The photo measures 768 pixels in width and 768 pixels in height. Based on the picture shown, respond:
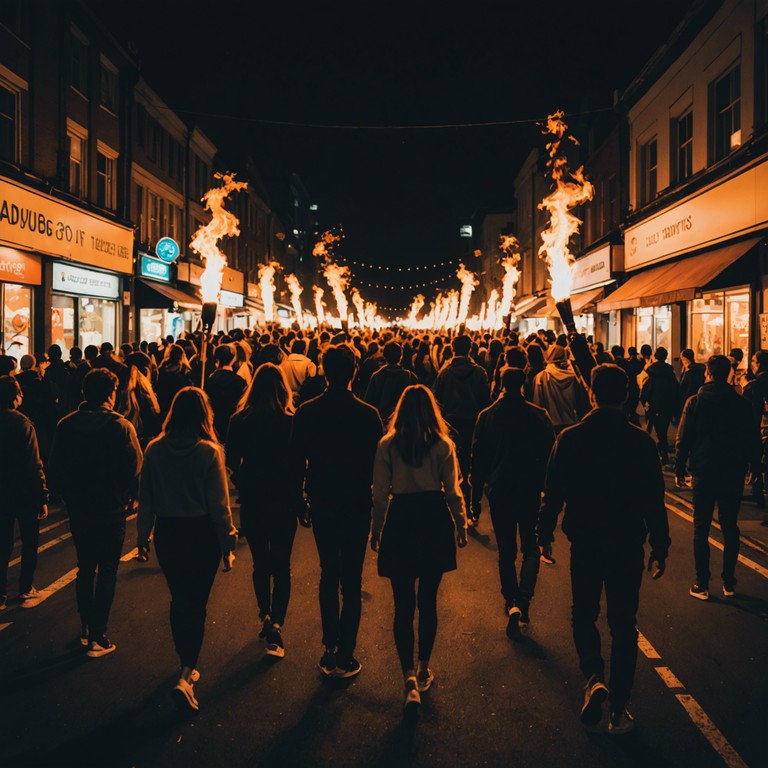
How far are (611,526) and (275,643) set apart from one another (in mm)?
2485

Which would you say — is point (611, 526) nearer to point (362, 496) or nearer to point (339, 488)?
point (362, 496)

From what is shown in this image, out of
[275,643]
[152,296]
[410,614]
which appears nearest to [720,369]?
[410,614]

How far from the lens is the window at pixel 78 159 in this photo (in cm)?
2298

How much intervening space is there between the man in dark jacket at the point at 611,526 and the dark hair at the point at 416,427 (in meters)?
0.78

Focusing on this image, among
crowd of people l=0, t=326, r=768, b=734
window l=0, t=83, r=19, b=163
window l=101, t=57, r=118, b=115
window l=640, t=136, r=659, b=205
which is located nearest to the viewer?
crowd of people l=0, t=326, r=768, b=734

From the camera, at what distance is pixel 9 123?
1900cm

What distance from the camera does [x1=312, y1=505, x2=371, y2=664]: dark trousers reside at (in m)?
5.02

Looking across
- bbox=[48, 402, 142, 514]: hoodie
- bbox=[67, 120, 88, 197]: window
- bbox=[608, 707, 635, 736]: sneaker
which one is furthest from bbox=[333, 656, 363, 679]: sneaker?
bbox=[67, 120, 88, 197]: window

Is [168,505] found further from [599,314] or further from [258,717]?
[599,314]

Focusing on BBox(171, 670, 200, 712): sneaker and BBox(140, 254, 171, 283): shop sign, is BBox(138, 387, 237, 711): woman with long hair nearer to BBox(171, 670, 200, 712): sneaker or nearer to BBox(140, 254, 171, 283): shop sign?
BBox(171, 670, 200, 712): sneaker

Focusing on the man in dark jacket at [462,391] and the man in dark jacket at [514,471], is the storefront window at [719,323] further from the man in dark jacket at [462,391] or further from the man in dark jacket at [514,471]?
the man in dark jacket at [514,471]

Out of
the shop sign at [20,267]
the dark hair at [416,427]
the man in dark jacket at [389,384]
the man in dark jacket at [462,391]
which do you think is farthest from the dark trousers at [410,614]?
the shop sign at [20,267]

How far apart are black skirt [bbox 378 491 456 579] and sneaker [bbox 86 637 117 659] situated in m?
2.13

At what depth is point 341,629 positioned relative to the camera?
5078 mm
